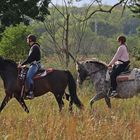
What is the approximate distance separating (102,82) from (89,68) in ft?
1.84

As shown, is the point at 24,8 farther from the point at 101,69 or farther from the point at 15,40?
the point at 101,69

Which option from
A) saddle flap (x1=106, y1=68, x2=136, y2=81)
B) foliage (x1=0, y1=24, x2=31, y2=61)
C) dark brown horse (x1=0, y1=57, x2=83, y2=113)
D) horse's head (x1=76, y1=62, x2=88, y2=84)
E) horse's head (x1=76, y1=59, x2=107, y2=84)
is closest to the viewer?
dark brown horse (x1=0, y1=57, x2=83, y2=113)

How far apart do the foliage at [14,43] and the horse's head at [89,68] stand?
55.0 ft

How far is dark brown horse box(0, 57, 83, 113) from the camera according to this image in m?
11.9

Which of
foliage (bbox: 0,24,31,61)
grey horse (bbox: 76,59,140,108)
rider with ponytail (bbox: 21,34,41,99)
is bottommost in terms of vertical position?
foliage (bbox: 0,24,31,61)

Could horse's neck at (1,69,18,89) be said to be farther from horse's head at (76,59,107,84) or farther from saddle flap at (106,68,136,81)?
saddle flap at (106,68,136,81)

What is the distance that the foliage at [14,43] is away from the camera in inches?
1191

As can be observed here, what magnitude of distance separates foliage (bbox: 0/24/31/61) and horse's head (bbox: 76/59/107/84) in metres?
16.8

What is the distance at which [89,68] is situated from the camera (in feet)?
42.8

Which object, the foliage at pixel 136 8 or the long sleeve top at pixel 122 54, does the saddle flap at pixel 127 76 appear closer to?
the long sleeve top at pixel 122 54

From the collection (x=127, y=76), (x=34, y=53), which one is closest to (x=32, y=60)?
(x=34, y=53)

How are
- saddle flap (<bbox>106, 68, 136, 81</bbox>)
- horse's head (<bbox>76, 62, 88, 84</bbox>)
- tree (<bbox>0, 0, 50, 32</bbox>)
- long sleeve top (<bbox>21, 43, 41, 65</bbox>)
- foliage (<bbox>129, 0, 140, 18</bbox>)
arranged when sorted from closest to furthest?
long sleeve top (<bbox>21, 43, 41, 65</bbox>) < saddle flap (<bbox>106, 68, 136, 81</bbox>) < horse's head (<bbox>76, 62, 88, 84</bbox>) < foliage (<bbox>129, 0, 140, 18</bbox>) < tree (<bbox>0, 0, 50, 32</bbox>)

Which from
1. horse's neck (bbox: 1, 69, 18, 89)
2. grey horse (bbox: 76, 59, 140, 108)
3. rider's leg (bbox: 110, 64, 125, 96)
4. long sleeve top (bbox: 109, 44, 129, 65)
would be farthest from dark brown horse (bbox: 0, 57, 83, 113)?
long sleeve top (bbox: 109, 44, 129, 65)

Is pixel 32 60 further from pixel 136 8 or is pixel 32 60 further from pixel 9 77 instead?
pixel 136 8
